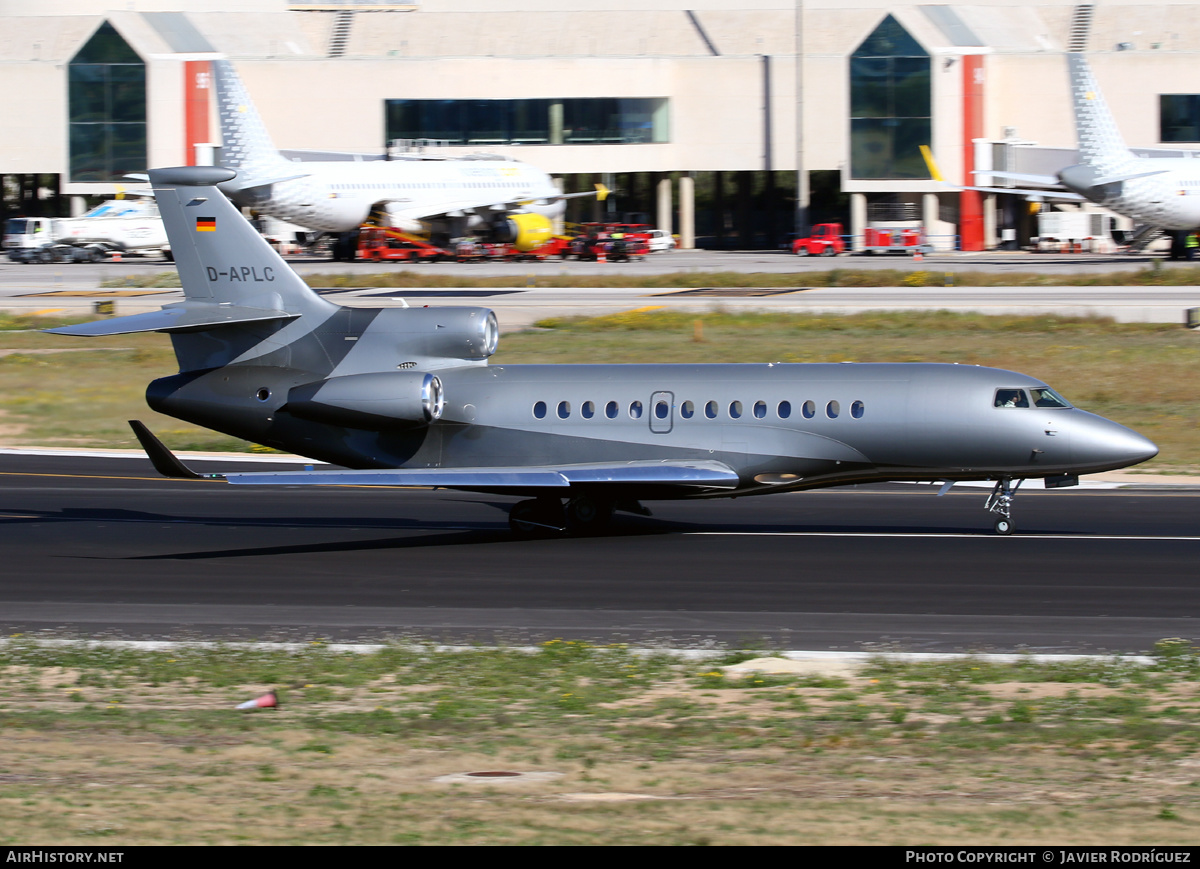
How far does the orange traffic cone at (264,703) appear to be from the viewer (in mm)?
13562

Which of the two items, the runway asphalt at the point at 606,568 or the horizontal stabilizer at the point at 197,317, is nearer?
the runway asphalt at the point at 606,568

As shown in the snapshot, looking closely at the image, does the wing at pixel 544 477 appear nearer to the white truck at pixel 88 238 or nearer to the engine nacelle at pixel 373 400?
the engine nacelle at pixel 373 400

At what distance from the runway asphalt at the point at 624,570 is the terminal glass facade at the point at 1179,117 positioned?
252 feet

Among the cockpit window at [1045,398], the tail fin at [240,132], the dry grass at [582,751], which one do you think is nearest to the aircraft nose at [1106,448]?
the cockpit window at [1045,398]

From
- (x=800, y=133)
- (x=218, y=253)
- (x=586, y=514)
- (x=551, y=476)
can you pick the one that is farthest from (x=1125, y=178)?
(x=218, y=253)

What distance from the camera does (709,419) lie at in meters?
22.8

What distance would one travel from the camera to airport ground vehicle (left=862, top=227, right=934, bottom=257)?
298 ft

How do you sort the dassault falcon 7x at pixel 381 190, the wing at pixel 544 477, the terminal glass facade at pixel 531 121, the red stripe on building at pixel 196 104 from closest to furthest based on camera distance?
the wing at pixel 544 477 → the dassault falcon 7x at pixel 381 190 → the red stripe on building at pixel 196 104 → the terminal glass facade at pixel 531 121

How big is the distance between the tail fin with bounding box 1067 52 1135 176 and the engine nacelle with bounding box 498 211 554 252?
30515 mm

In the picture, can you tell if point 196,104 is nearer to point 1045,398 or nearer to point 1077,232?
point 1077,232

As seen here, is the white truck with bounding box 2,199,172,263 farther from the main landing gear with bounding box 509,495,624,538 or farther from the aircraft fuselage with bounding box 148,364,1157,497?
the main landing gear with bounding box 509,495,624,538

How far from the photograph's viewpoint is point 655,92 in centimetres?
10200

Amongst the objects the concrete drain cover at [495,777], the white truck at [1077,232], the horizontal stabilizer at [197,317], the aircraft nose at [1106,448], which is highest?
the white truck at [1077,232]

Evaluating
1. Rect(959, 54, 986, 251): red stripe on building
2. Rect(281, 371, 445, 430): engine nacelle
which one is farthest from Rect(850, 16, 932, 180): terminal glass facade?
Rect(281, 371, 445, 430): engine nacelle
